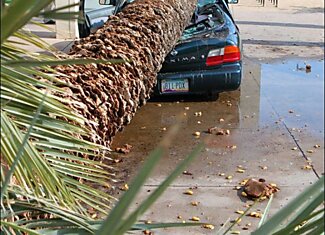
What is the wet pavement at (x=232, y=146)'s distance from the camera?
4.96m

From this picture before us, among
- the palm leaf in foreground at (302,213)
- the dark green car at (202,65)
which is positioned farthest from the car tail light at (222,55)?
the palm leaf in foreground at (302,213)

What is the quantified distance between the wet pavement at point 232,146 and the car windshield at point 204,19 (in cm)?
100

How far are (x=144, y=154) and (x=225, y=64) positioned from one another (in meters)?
2.30

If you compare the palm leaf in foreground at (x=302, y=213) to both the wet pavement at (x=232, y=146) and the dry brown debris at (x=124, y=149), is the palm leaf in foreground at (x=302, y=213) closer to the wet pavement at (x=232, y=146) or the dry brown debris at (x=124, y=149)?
the wet pavement at (x=232, y=146)

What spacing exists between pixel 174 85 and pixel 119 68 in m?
4.09

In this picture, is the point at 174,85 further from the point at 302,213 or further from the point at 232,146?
the point at 302,213

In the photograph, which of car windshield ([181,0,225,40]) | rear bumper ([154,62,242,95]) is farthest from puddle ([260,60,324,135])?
car windshield ([181,0,225,40])

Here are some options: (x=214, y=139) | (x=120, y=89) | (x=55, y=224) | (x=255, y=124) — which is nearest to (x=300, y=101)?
(x=255, y=124)

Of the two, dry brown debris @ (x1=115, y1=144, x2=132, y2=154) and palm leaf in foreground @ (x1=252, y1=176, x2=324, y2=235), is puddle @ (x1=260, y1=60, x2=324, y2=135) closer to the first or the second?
dry brown debris @ (x1=115, y1=144, x2=132, y2=154)

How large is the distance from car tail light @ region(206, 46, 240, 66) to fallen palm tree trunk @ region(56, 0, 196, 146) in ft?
4.81

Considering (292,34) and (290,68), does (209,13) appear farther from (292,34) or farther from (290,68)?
(292,34)

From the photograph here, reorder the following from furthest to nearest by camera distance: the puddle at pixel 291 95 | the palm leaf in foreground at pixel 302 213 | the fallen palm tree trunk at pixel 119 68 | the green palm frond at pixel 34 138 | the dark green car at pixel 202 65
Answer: the dark green car at pixel 202 65, the puddle at pixel 291 95, the fallen palm tree trunk at pixel 119 68, the green palm frond at pixel 34 138, the palm leaf in foreground at pixel 302 213

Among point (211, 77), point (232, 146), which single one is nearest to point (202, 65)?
point (211, 77)

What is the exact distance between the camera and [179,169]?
2.62 ft
